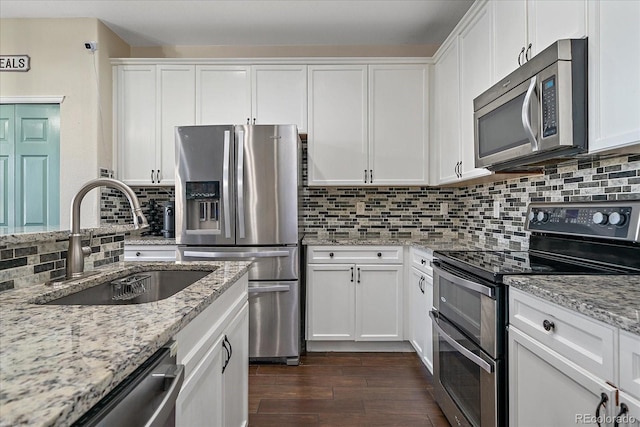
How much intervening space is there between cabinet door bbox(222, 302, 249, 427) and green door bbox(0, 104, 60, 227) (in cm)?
238

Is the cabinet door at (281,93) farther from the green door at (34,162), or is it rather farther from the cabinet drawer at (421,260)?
the green door at (34,162)

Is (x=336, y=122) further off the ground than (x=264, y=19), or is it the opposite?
(x=264, y=19)

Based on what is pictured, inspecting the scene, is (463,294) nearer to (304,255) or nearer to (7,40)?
(304,255)

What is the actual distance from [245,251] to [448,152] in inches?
66.6

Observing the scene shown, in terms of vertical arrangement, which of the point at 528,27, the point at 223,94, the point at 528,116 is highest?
the point at 223,94

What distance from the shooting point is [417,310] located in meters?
2.65

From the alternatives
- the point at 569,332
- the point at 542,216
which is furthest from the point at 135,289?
the point at 542,216

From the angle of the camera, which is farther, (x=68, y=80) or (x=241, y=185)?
(x=68, y=80)

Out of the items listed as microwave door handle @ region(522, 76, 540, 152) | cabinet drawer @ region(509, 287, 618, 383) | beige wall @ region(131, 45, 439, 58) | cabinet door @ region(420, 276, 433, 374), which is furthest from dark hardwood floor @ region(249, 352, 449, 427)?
beige wall @ region(131, 45, 439, 58)

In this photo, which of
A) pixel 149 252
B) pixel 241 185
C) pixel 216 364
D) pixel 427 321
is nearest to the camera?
pixel 216 364

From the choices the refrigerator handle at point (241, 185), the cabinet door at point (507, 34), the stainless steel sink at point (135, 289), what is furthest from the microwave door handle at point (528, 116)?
the refrigerator handle at point (241, 185)

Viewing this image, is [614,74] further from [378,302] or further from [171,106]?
[171,106]

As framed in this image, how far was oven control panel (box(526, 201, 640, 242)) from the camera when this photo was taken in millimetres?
1381

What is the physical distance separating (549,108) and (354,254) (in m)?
1.71
